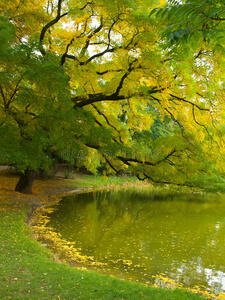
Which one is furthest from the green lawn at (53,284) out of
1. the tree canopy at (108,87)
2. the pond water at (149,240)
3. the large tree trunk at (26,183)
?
the large tree trunk at (26,183)

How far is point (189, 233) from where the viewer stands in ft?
35.4

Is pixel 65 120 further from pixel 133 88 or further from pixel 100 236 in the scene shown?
pixel 100 236

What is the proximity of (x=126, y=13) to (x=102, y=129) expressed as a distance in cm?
453

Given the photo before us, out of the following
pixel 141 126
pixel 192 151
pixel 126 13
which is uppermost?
pixel 126 13

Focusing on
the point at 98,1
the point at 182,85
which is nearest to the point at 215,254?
the point at 182,85

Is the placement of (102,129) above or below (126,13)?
below

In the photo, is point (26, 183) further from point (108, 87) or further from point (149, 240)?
point (149, 240)

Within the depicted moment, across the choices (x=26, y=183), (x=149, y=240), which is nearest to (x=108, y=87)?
(x=149, y=240)

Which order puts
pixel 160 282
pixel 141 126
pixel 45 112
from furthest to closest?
pixel 141 126 < pixel 45 112 < pixel 160 282

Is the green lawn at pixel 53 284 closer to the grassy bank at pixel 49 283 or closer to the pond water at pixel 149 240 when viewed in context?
the grassy bank at pixel 49 283

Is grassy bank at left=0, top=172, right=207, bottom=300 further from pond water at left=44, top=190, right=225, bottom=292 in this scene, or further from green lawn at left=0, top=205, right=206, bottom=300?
pond water at left=44, top=190, right=225, bottom=292

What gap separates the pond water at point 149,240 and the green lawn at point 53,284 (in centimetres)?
176

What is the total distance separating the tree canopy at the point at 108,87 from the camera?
27.2ft

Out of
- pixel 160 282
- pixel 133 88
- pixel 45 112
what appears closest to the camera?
pixel 160 282
